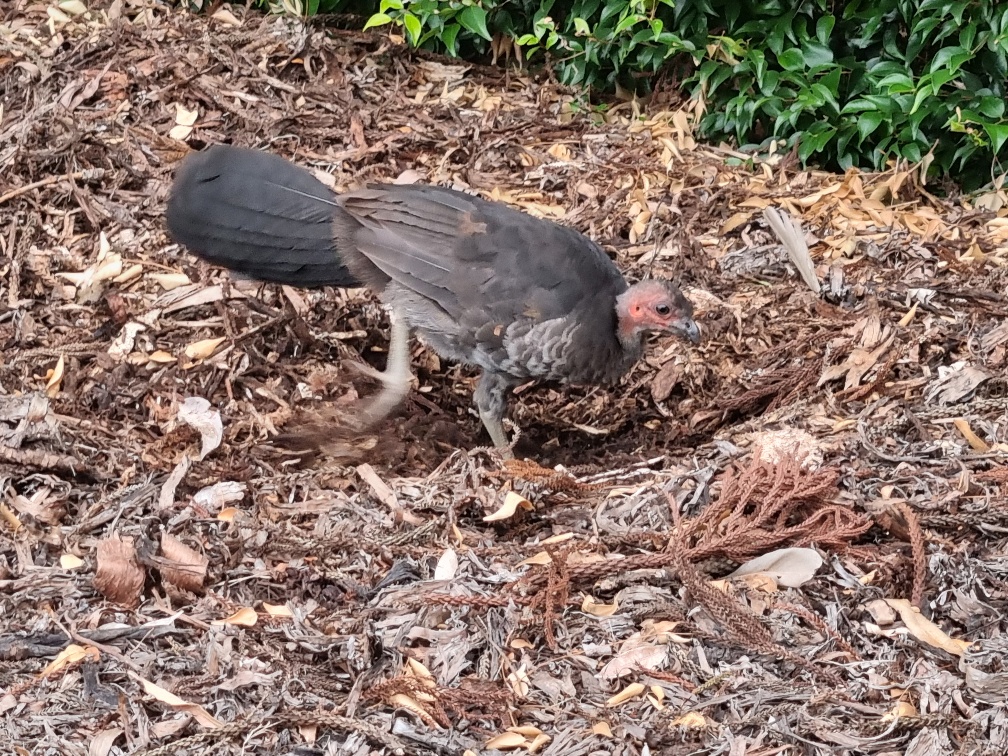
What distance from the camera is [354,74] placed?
19.6ft

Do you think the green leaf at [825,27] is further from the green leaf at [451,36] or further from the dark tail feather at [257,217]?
the dark tail feather at [257,217]

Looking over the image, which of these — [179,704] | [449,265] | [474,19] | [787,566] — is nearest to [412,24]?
[474,19]

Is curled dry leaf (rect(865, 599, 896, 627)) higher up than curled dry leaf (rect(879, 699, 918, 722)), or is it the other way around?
curled dry leaf (rect(879, 699, 918, 722))

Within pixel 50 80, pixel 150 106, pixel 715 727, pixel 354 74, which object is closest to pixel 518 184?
pixel 354 74

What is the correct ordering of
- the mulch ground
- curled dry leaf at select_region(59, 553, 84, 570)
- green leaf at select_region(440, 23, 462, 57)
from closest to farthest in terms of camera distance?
the mulch ground
curled dry leaf at select_region(59, 553, 84, 570)
green leaf at select_region(440, 23, 462, 57)

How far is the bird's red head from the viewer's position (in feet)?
13.2

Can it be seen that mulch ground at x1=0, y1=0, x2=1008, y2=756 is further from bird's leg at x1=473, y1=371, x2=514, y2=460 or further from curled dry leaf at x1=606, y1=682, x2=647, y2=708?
bird's leg at x1=473, y1=371, x2=514, y2=460

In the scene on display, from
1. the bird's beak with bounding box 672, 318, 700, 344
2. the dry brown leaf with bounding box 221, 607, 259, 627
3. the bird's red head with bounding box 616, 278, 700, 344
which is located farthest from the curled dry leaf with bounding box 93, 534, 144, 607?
the bird's beak with bounding box 672, 318, 700, 344

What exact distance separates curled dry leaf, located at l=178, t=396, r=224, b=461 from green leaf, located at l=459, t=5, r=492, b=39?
261 cm

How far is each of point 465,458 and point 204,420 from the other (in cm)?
95

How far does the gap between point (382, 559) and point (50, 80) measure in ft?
12.2

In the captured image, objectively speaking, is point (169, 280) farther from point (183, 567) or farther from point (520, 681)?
point (520, 681)

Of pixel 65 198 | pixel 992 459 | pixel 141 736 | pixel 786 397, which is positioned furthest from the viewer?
pixel 65 198

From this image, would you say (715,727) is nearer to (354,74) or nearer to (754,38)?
(754,38)
